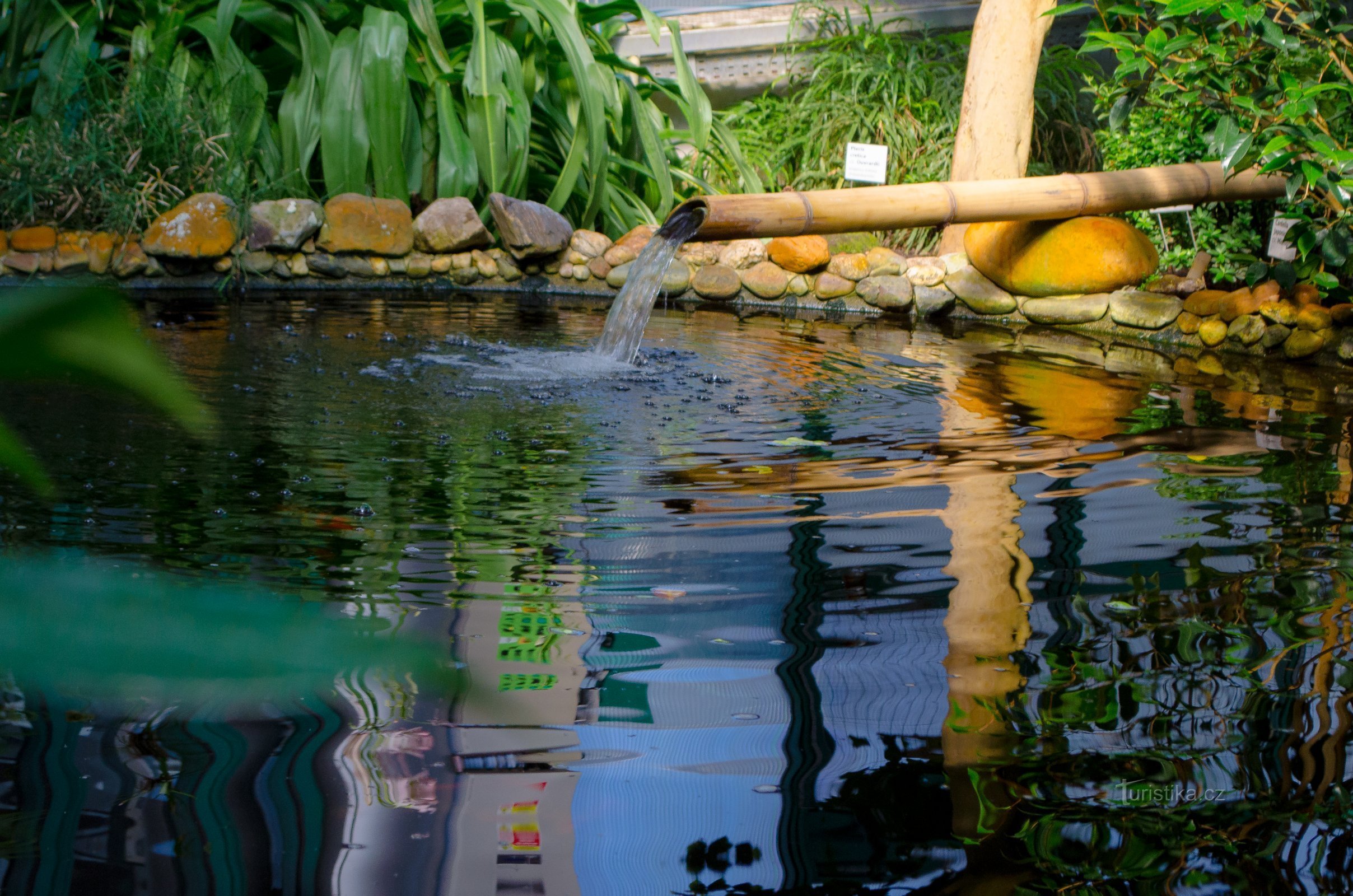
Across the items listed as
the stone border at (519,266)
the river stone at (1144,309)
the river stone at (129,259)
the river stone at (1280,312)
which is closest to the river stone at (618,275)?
the stone border at (519,266)

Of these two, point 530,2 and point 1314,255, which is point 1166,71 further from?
point 530,2

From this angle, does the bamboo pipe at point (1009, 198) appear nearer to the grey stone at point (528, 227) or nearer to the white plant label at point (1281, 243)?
the white plant label at point (1281, 243)

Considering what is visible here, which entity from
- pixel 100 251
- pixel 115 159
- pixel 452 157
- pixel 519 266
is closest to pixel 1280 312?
pixel 519 266

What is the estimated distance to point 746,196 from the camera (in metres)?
4.27

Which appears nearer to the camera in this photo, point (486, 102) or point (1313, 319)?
point (1313, 319)

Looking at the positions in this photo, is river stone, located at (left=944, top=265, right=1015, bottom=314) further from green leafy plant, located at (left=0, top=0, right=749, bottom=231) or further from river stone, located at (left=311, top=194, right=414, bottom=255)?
Answer: river stone, located at (left=311, top=194, right=414, bottom=255)

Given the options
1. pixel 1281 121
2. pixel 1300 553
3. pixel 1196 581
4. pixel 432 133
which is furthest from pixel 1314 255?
pixel 432 133

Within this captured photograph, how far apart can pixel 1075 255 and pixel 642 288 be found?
2326 millimetres

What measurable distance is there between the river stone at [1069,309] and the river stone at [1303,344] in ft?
3.06

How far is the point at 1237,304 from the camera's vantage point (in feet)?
15.6

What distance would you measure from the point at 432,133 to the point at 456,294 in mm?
1330

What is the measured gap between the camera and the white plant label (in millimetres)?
4652

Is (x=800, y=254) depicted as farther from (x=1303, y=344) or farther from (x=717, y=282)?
(x=1303, y=344)

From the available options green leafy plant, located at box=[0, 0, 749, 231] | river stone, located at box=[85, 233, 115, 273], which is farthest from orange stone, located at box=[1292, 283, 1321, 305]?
river stone, located at box=[85, 233, 115, 273]
